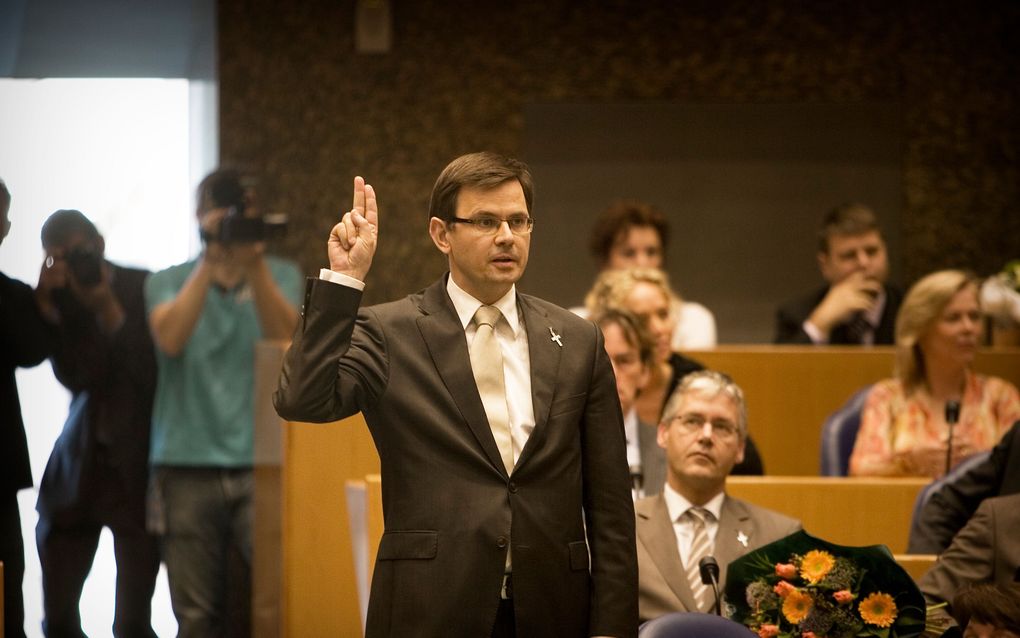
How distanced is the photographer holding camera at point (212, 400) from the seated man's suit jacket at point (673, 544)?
144 cm

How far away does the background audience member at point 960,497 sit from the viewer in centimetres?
314

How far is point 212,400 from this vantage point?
3980 millimetres

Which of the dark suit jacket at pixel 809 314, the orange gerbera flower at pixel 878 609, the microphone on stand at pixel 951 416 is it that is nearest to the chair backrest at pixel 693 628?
the orange gerbera flower at pixel 878 609

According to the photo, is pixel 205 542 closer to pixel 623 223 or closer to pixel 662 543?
pixel 662 543

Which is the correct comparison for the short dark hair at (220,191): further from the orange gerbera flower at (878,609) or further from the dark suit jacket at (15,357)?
the orange gerbera flower at (878,609)

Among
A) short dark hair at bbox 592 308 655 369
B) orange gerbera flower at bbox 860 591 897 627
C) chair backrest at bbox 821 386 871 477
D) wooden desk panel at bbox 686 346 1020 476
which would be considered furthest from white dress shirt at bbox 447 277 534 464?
wooden desk panel at bbox 686 346 1020 476

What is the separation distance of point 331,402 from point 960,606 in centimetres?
133

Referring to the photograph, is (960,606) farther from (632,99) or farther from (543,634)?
(632,99)

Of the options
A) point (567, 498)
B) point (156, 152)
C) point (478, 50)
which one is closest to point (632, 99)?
point (478, 50)

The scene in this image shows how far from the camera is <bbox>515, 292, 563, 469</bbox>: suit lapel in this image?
6.63 ft

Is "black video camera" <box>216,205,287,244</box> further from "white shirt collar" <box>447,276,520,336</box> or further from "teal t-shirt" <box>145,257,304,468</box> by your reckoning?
"white shirt collar" <box>447,276,520,336</box>

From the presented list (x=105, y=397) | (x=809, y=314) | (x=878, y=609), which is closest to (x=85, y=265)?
(x=105, y=397)

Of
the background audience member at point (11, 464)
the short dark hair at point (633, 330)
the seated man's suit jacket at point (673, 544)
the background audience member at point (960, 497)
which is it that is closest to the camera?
the seated man's suit jacket at point (673, 544)

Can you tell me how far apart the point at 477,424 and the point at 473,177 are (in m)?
0.38
